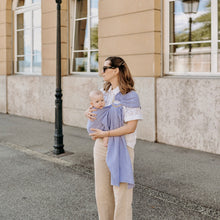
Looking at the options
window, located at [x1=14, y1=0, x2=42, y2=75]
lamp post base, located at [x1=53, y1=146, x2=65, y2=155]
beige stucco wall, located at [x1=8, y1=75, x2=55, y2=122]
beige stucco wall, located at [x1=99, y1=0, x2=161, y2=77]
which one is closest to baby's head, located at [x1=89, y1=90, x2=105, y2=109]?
lamp post base, located at [x1=53, y1=146, x2=65, y2=155]

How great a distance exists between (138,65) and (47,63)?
14.0 feet

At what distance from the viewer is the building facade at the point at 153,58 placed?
719cm

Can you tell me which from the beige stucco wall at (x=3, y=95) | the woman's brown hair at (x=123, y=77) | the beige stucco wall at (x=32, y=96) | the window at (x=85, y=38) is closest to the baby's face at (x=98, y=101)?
the woman's brown hair at (x=123, y=77)

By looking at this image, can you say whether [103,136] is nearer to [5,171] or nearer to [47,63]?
[5,171]

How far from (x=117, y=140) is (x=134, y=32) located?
576 centimetres

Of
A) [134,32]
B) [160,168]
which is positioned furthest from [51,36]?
[160,168]

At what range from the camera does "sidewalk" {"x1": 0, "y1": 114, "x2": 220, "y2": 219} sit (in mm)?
4176

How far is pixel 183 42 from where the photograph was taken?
790cm

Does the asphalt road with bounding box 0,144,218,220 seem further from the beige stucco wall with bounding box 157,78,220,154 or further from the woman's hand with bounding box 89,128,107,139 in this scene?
the beige stucco wall with bounding box 157,78,220,154

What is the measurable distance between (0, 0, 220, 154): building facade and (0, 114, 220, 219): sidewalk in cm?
58

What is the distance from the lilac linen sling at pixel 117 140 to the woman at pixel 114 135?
43mm

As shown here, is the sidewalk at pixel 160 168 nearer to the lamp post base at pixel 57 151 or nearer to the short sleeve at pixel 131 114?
the lamp post base at pixel 57 151

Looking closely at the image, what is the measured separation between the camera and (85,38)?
34.7 feet

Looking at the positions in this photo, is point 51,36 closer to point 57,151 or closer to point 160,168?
point 57,151
